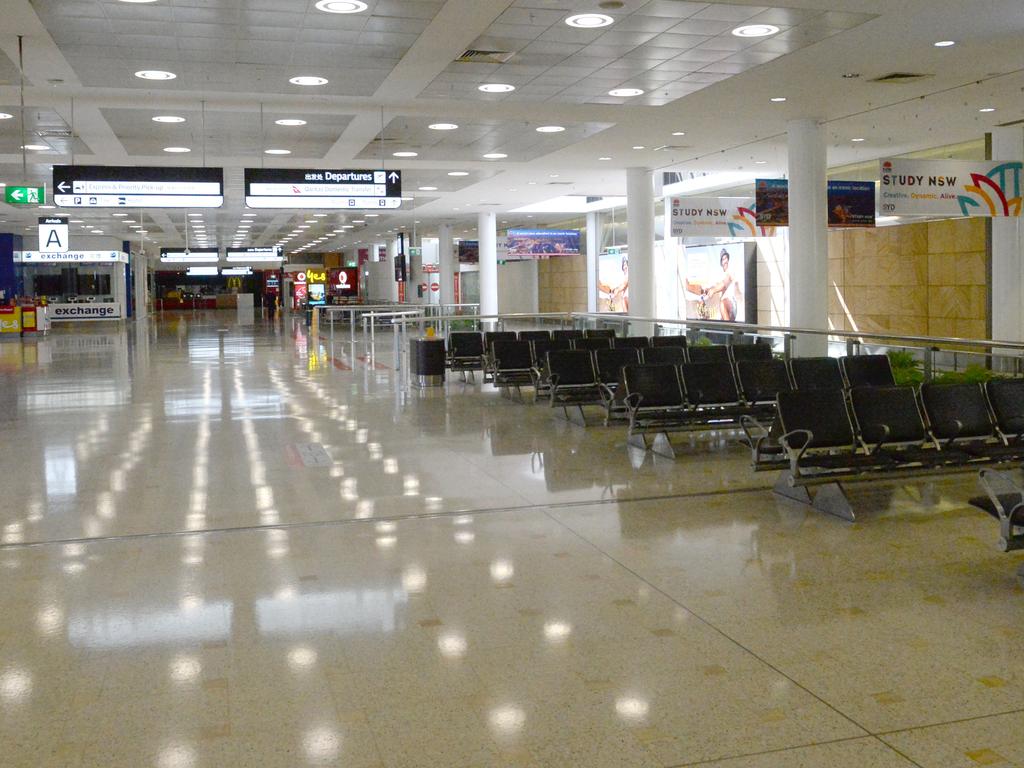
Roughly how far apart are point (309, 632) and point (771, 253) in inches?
861

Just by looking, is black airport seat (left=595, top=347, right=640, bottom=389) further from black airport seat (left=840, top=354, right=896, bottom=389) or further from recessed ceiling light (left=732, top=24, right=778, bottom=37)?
recessed ceiling light (left=732, top=24, right=778, bottom=37)

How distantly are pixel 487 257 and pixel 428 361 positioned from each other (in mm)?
16390


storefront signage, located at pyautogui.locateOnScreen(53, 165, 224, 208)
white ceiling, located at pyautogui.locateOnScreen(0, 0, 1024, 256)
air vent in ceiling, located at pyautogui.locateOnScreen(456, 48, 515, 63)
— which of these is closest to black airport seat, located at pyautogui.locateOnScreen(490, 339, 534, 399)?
white ceiling, located at pyautogui.locateOnScreen(0, 0, 1024, 256)

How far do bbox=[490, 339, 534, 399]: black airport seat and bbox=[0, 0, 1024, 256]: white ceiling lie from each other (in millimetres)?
3219

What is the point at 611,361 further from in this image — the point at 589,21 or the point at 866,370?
the point at 589,21

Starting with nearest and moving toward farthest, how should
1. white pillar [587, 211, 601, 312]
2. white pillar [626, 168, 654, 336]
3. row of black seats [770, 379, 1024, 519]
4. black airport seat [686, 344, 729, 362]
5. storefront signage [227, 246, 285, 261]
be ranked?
1. row of black seats [770, 379, 1024, 519]
2. black airport seat [686, 344, 729, 362]
3. white pillar [626, 168, 654, 336]
4. white pillar [587, 211, 601, 312]
5. storefront signage [227, 246, 285, 261]

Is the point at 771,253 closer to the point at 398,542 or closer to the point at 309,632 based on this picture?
the point at 398,542

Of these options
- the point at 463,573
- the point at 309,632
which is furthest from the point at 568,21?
the point at 309,632

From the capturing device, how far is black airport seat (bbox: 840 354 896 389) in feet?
34.4

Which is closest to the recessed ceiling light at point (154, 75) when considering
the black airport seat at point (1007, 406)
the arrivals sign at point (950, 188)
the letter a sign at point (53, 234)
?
the black airport seat at point (1007, 406)

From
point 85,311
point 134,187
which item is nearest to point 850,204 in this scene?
point 134,187

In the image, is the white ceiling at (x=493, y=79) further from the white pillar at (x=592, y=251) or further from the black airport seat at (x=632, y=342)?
the white pillar at (x=592, y=251)

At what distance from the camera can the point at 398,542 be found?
6727 mm

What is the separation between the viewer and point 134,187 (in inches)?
523
